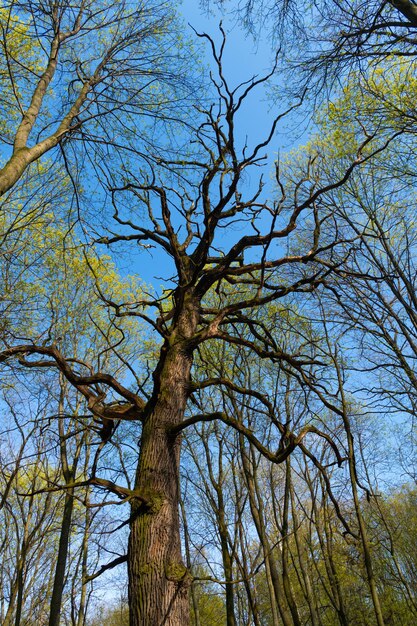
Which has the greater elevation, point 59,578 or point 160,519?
point 59,578

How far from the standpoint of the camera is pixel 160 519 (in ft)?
6.79

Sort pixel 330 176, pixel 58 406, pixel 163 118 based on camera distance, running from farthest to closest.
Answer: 1. pixel 58 406
2. pixel 330 176
3. pixel 163 118

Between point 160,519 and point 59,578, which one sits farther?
point 59,578

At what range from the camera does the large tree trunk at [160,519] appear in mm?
1881

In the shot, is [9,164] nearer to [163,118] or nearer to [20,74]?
[163,118]

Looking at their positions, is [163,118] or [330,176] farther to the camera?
[330,176]

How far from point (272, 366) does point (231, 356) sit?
115cm

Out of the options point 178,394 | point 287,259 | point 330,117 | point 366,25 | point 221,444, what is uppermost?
point 330,117

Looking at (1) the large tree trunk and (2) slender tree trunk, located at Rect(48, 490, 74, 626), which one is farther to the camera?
(2) slender tree trunk, located at Rect(48, 490, 74, 626)

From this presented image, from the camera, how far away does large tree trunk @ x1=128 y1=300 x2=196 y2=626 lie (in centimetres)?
188

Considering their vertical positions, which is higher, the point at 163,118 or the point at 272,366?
the point at 272,366

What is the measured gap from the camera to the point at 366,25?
435 centimetres

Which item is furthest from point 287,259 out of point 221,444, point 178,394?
point 221,444

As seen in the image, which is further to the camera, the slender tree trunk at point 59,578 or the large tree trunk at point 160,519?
the slender tree trunk at point 59,578
